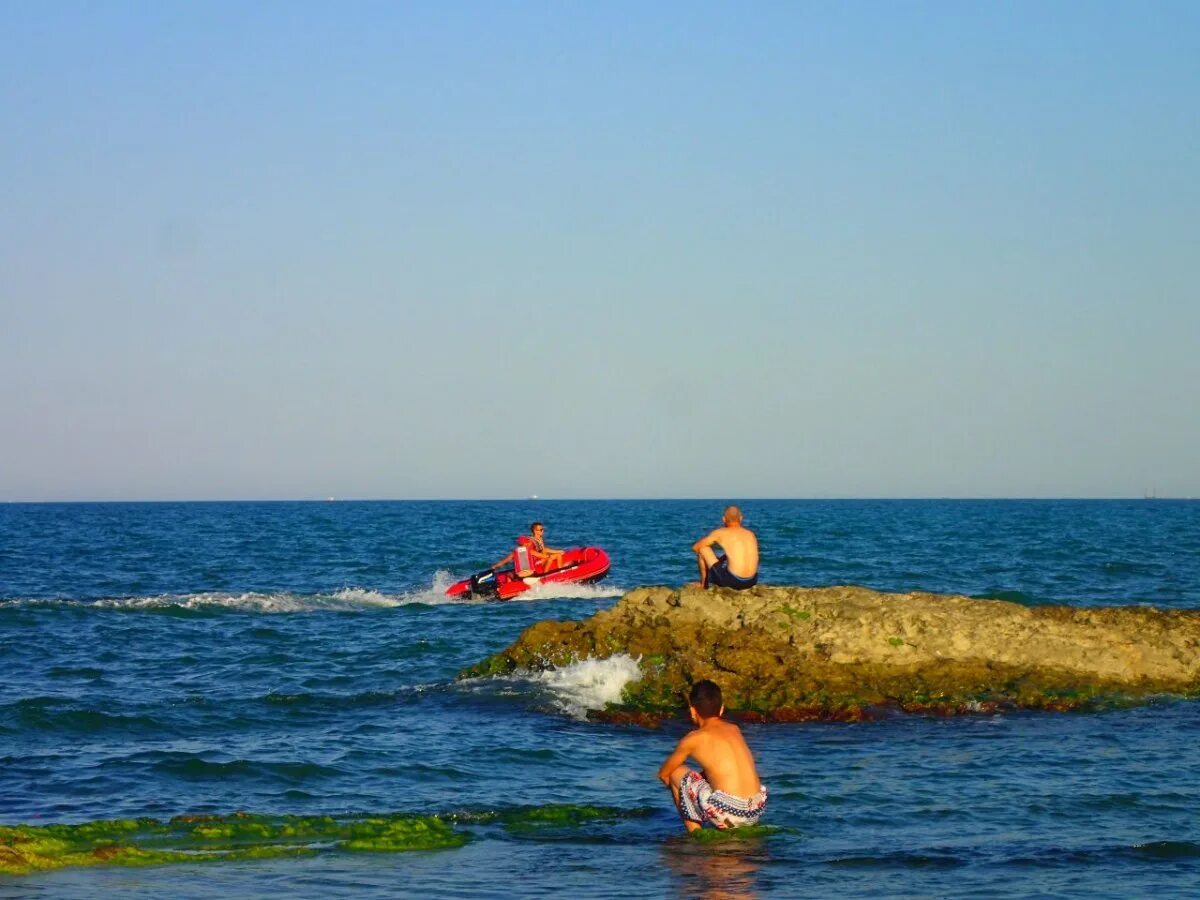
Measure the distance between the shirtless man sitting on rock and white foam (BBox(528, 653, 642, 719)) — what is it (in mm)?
1662

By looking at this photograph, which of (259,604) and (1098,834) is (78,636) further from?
(1098,834)

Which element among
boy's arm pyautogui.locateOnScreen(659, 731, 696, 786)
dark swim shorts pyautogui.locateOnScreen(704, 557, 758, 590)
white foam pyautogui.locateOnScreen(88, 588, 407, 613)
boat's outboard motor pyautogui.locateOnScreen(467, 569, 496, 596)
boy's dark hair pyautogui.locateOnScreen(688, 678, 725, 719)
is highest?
dark swim shorts pyautogui.locateOnScreen(704, 557, 758, 590)

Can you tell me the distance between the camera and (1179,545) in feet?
168

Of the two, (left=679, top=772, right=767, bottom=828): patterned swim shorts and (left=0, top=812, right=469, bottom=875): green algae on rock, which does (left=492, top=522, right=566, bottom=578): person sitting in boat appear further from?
(left=679, top=772, right=767, bottom=828): patterned swim shorts

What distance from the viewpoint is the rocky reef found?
15867 millimetres

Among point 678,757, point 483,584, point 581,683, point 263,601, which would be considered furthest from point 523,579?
point 678,757

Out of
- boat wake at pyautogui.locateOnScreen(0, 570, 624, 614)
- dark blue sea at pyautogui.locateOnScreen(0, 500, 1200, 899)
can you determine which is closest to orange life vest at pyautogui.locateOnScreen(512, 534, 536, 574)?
boat wake at pyautogui.locateOnScreen(0, 570, 624, 614)

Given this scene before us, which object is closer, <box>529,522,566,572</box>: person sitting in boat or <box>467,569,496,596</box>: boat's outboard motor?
<box>529,522,566,572</box>: person sitting in boat

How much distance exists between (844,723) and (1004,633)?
2740 millimetres

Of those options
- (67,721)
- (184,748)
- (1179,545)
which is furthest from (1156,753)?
(1179,545)

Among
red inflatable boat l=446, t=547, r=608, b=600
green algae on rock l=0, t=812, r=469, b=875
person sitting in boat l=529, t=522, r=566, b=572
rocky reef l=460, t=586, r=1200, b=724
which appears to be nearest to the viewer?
green algae on rock l=0, t=812, r=469, b=875

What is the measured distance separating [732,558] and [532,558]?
52.9 feet

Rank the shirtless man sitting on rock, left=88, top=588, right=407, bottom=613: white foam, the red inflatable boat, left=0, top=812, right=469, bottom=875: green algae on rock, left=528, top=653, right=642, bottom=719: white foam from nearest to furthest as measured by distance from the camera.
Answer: left=0, top=812, right=469, bottom=875: green algae on rock → left=528, top=653, right=642, bottom=719: white foam → the shirtless man sitting on rock → left=88, top=588, right=407, bottom=613: white foam → the red inflatable boat

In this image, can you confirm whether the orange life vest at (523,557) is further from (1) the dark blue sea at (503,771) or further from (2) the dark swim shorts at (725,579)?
(2) the dark swim shorts at (725,579)
